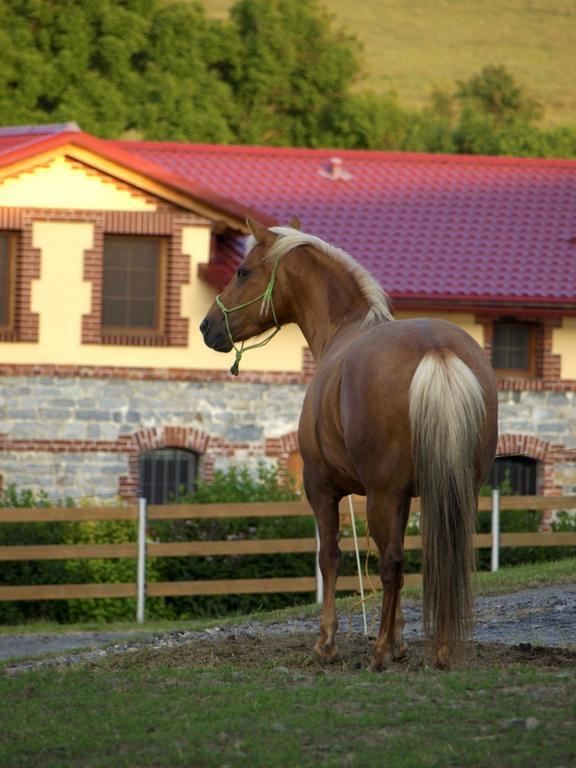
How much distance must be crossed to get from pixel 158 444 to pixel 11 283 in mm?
3012

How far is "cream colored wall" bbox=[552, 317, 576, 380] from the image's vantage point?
23766mm

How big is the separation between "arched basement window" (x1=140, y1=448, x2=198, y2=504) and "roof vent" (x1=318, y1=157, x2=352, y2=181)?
6.50 metres

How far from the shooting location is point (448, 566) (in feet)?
27.9

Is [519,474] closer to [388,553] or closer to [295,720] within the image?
[388,553]

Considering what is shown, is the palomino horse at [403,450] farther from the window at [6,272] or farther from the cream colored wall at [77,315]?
the window at [6,272]

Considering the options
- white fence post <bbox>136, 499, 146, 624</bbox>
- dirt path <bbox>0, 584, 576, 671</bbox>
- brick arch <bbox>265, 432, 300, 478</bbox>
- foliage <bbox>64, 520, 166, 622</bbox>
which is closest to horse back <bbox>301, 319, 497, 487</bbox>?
dirt path <bbox>0, 584, 576, 671</bbox>

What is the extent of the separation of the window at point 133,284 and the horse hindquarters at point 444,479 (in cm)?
1427

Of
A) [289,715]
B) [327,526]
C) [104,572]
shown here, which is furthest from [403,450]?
[104,572]

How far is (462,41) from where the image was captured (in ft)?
387

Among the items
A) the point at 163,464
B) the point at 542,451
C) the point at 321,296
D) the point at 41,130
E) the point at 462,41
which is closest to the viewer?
the point at 321,296

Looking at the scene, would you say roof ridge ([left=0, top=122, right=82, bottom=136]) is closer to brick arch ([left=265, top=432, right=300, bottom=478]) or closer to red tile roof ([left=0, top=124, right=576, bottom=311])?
red tile roof ([left=0, top=124, right=576, bottom=311])

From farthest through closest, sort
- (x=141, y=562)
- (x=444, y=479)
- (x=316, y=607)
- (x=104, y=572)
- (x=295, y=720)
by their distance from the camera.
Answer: (x=104, y=572) → (x=141, y=562) → (x=316, y=607) → (x=444, y=479) → (x=295, y=720)

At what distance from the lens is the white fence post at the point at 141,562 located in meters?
16.7

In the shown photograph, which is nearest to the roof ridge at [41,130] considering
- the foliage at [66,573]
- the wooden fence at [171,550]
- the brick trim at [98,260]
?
the brick trim at [98,260]
